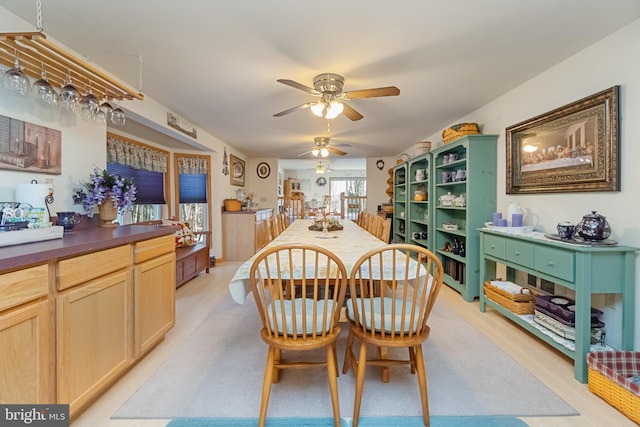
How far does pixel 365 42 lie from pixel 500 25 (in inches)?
33.8

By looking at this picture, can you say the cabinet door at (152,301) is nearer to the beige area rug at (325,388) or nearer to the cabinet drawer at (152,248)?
the cabinet drawer at (152,248)

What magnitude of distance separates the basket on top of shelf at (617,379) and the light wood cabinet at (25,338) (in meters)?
2.89

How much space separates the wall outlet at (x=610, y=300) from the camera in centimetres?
201

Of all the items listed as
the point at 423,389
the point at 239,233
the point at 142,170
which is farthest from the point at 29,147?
the point at 239,233

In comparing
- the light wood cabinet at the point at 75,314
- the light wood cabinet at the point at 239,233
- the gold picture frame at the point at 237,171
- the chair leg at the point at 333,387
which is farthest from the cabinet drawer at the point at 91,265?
the gold picture frame at the point at 237,171

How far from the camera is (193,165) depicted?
4992 mm

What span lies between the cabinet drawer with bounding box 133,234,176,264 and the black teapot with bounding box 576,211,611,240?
9.88ft

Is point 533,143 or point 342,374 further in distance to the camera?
point 533,143

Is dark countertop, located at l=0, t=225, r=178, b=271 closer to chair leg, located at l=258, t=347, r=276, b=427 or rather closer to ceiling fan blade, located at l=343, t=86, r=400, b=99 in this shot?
chair leg, located at l=258, t=347, r=276, b=427

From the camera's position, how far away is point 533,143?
106 inches

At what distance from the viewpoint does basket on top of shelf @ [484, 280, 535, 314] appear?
251 cm

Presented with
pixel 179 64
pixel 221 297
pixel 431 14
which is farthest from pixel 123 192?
pixel 431 14

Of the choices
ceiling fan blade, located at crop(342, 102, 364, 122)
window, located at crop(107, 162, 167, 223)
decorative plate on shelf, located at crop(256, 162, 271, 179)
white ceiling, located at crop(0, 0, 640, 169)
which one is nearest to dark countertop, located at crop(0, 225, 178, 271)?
white ceiling, located at crop(0, 0, 640, 169)

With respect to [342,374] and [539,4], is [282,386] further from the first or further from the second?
[539,4]
